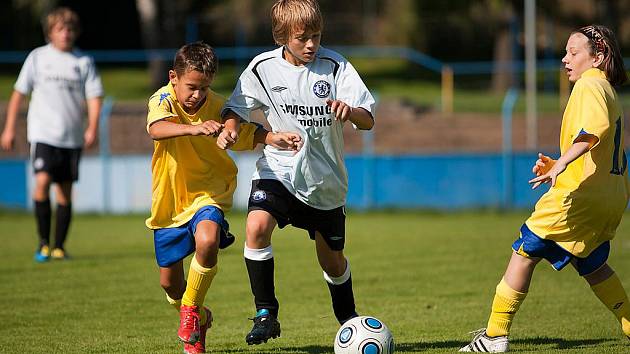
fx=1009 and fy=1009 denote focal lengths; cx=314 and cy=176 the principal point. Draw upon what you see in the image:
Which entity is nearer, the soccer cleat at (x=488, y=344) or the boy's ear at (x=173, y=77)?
the soccer cleat at (x=488, y=344)

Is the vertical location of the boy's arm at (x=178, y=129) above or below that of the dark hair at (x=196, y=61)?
below

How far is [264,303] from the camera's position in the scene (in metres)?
5.51

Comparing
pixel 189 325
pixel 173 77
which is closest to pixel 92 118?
pixel 173 77

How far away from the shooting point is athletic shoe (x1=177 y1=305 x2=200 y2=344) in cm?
534

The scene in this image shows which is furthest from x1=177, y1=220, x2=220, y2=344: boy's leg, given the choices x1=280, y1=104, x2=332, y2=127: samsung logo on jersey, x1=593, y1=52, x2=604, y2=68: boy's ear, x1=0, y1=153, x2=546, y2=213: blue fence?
x1=0, y1=153, x2=546, y2=213: blue fence

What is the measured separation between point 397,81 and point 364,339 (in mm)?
25556

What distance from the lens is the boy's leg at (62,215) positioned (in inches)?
396

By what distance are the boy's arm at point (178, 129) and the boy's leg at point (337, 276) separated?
0.96 meters

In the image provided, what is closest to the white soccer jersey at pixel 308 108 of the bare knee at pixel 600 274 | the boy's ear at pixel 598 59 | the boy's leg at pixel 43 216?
the boy's ear at pixel 598 59

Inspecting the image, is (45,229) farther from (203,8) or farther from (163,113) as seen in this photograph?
(203,8)

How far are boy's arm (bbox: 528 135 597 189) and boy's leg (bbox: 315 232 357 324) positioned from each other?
126cm

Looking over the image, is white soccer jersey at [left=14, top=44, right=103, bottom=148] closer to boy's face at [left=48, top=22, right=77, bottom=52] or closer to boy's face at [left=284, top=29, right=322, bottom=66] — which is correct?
boy's face at [left=48, top=22, right=77, bottom=52]

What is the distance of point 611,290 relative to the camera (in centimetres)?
561

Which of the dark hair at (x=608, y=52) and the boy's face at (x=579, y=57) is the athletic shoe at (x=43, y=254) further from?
the dark hair at (x=608, y=52)
